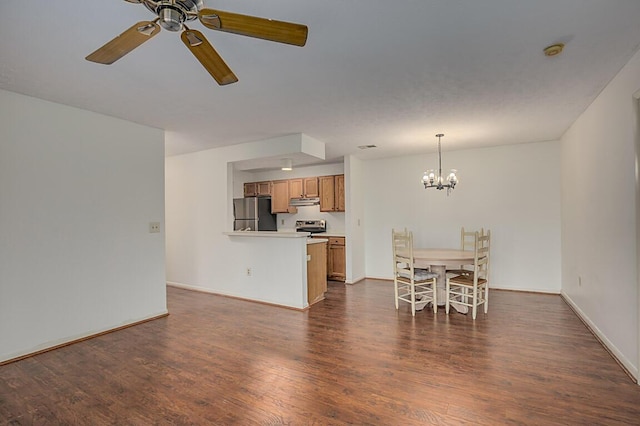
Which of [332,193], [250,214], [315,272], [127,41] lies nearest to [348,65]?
[127,41]

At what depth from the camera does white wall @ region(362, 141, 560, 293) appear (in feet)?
16.2

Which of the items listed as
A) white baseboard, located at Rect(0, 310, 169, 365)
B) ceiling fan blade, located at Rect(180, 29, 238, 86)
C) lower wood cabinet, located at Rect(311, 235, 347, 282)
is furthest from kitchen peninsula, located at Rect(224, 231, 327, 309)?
ceiling fan blade, located at Rect(180, 29, 238, 86)

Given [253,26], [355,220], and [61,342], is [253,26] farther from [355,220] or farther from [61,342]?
[355,220]

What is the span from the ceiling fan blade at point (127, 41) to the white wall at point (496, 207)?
5.03 meters

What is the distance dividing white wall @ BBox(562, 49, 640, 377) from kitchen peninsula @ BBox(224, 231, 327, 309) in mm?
3165

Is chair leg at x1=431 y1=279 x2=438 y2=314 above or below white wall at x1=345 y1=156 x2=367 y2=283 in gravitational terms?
below

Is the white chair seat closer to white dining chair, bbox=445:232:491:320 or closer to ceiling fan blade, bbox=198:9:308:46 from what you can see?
white dining chair, bbox=445:232:491:320

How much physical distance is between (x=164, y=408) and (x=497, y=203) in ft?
17.3

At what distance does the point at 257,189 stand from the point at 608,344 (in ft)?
20.0

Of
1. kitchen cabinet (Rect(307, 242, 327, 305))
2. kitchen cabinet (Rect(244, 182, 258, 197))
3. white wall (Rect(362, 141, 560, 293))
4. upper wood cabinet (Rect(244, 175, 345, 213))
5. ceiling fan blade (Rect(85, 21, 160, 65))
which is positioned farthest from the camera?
kitchen cabinet (Rect(244, 182, 258, 197))

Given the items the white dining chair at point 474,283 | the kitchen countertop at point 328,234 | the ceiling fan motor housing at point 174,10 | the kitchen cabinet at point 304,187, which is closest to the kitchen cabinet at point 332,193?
the kitchen cabinet at point 304,187

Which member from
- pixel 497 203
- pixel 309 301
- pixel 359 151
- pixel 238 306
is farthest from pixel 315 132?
pixel 497 203

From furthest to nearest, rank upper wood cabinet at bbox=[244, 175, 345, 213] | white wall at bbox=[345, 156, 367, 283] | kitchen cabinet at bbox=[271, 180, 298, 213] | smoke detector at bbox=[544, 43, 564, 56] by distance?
kitchen cabinet at bbox=[271, 180, 298, 213] < upper wood cabinet at bbox=[244, 175, 345, 213] < white wall at bbox=[345, 156, 367, 283] < smoke detector at bbox=[544, 43, 564, 56]

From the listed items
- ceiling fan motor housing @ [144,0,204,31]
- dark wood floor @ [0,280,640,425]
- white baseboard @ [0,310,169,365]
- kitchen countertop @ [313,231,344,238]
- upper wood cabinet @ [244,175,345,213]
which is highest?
ceiling fan motor housing @ [144,0,204,31]
